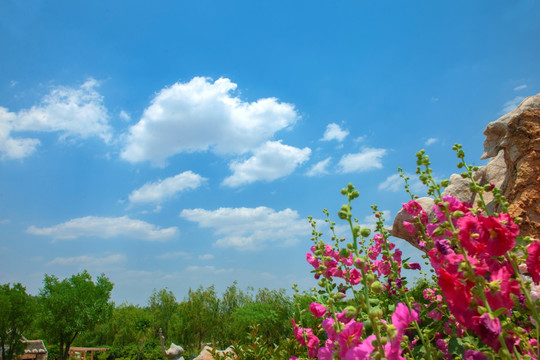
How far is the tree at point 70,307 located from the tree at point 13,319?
1.79 metres

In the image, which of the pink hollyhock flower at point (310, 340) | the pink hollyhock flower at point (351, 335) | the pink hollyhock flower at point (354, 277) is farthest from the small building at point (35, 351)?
the pink hollyhock flower at point (351, 335)

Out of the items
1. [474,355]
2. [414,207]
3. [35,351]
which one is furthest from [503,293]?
[35,351]

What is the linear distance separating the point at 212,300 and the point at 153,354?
6579mm

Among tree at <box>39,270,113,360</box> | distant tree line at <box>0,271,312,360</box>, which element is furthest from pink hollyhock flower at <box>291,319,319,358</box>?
tree at <box>39,270,113,360</box>

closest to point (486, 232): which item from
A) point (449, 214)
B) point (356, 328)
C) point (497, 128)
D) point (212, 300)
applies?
point (449, 214)

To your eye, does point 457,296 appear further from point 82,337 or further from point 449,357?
point 82,337

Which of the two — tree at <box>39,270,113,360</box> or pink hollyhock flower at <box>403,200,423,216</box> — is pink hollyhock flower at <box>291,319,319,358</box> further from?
tree at <box>39,270,113,360</box>

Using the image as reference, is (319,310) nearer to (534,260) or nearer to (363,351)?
(363,351)

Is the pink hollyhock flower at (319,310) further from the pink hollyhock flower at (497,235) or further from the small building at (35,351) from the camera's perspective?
the small building at (35,351)

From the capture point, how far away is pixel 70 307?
2758cm

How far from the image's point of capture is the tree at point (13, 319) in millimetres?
23880

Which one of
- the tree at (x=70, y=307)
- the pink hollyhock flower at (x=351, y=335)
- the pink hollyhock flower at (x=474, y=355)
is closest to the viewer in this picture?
the pink hollyhock flower at (x=351, y=335)

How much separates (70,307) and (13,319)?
12.3ft

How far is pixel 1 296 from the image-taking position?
79.2 ft
